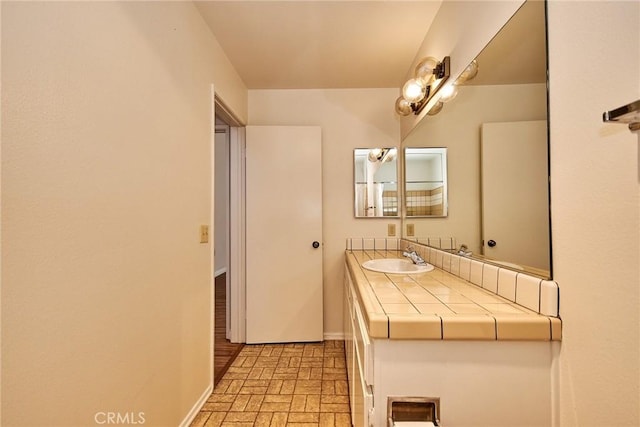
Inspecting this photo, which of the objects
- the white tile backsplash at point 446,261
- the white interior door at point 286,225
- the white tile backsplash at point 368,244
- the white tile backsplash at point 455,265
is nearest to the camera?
the white tile backsplash at point 455,265

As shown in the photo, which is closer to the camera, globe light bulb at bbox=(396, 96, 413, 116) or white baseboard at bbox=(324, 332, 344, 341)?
globe light bulb at bbox=(396, 96, 413, 116)

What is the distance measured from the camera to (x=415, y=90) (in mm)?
1778

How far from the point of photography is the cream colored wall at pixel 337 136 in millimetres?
2578

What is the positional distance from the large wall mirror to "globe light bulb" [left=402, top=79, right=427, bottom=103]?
1.03ft

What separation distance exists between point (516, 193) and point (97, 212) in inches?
56.9

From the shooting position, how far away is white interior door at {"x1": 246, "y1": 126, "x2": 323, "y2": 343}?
2.46 metres

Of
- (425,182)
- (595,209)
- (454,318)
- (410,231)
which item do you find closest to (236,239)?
(410,231)

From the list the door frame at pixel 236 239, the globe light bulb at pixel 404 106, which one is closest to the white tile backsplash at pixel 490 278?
the globe light bulb at pixel 404 106

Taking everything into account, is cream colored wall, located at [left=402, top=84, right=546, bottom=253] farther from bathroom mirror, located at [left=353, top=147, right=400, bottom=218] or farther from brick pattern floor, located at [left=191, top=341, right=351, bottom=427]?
brick pattern floor, located at [left=191, top=341, right=351, bottom=427]

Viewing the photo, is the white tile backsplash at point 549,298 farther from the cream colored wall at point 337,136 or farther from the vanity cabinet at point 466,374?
the cream colored wall at point 337,136

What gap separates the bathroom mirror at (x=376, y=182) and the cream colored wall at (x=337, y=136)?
58 millimetres

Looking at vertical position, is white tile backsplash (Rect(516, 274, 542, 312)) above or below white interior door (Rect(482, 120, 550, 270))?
below

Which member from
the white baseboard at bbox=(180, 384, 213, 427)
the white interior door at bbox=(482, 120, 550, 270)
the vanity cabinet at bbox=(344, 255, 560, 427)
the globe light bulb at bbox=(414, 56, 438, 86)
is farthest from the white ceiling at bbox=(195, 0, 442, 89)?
the white baseboard at bbox=(180, 384, 213, 427)

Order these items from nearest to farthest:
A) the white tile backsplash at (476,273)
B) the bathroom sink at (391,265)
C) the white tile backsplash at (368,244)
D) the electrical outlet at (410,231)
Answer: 1. the white tile backsplash at (476,273)
2. the bathroom sink at (391,265)
3. the electrical outlet at (410,231)
4. the white tile backsplash at (368,244)
